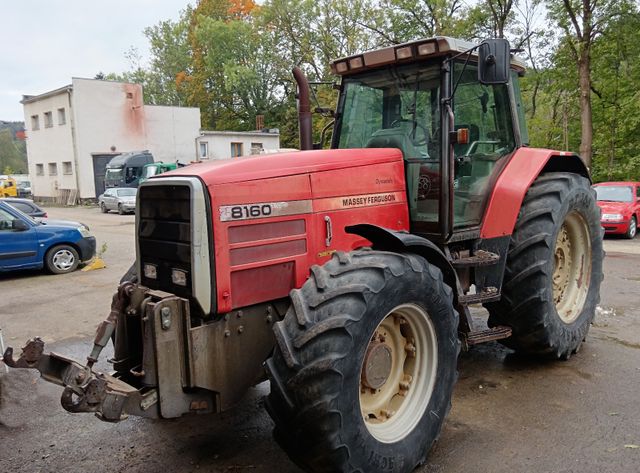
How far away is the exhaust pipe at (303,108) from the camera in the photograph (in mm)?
4391

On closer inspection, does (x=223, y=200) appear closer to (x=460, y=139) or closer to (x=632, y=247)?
(x=460, y=139)

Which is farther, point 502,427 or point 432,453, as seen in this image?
point 502,427

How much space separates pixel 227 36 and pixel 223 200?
4317 cm

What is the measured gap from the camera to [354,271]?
2.86m

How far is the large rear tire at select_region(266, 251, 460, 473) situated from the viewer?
2637 mm

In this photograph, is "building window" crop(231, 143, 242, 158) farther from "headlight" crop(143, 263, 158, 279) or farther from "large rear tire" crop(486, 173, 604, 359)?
"headlight" crop(143, 263, 158, 279)

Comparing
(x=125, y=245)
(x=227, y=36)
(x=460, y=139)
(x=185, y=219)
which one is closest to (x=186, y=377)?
(x=185, y=219)

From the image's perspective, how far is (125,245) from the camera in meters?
14.0

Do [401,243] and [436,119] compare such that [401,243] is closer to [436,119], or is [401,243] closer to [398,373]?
[398,373]

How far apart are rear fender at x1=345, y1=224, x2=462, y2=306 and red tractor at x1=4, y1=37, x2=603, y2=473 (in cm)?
1

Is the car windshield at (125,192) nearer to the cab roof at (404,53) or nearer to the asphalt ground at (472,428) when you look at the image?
the asphalt ground at (472,428)

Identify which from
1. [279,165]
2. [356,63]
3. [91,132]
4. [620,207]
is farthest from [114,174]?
[279,165]

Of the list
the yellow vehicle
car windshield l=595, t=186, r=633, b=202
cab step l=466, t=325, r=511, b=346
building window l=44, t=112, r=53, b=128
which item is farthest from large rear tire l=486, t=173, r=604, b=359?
the yellow vehicle

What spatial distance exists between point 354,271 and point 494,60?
182 centimetres
